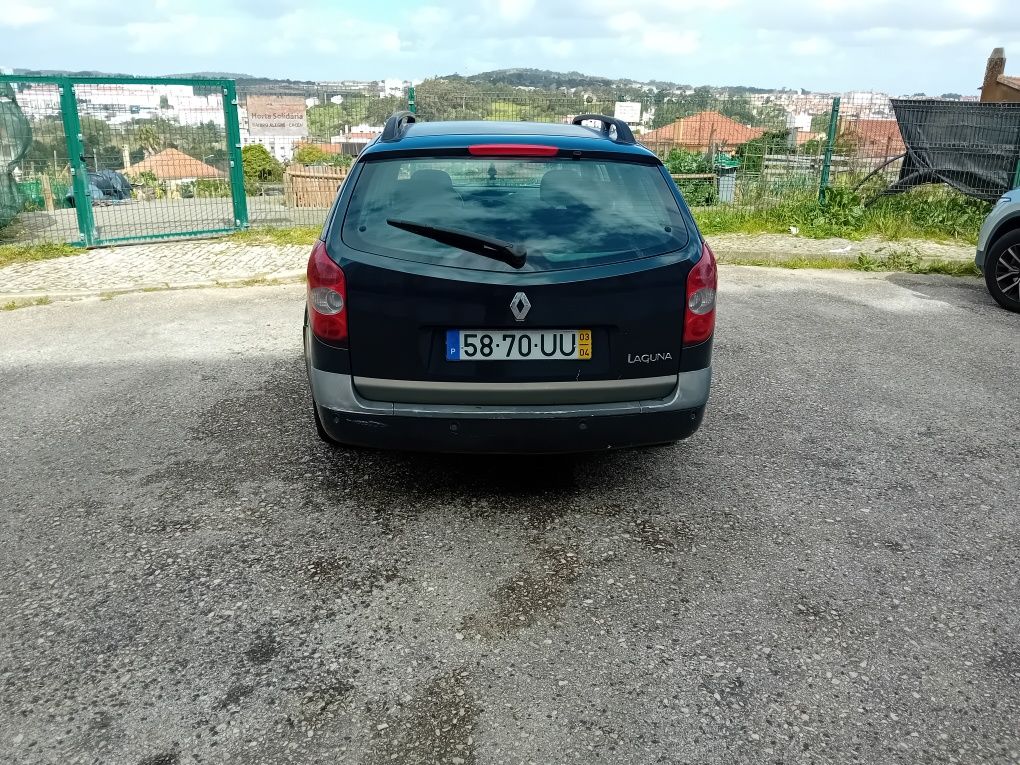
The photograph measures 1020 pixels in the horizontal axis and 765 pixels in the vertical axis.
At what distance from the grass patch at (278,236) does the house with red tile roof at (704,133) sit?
5536mm

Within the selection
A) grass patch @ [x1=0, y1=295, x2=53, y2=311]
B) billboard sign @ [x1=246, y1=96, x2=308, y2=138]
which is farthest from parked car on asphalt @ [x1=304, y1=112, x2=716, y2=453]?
billboard sign @ [x1=246, y1=96, x2=308, y2=138]

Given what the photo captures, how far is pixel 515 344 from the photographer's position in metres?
3.38

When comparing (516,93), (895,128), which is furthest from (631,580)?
(895,128)

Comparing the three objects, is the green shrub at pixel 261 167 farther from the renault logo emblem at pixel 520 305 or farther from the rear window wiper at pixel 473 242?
the renault logo emblem at pixel 520 305

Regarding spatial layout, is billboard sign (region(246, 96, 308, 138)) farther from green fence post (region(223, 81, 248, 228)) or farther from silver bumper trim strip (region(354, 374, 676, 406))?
silver bumper trim strip (region(354, 374, 676, 406))

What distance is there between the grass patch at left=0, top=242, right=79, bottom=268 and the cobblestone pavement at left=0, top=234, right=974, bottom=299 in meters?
0.21

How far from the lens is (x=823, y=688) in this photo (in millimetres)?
2674

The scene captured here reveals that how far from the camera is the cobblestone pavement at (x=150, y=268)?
8875 millimetres

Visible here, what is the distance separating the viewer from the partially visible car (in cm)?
1084

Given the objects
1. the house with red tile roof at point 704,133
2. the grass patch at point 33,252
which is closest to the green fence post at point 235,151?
the grass patch at point 33,252

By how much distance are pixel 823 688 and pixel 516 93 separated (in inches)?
446

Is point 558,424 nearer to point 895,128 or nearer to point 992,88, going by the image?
point 895,128

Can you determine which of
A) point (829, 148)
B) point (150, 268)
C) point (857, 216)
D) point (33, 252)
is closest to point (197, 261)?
point (150, 268)

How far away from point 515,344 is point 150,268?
780 centimetres
